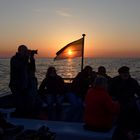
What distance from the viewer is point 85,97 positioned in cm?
719

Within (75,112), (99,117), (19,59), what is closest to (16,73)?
(19,59)

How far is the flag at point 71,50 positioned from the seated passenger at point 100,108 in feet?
15.3

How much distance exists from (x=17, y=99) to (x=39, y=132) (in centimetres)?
222

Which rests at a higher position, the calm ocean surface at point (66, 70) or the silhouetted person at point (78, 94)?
the silhouetted person at point (78, 94)

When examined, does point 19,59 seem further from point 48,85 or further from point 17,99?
point 48,85

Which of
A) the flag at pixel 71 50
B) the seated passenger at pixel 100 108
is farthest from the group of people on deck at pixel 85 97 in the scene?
the flag at pixel 71 50

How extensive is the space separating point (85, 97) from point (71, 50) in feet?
13.9

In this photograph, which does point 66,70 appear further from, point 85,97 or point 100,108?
point 100,108

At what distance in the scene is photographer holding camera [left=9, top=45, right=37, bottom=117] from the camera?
7.71 m

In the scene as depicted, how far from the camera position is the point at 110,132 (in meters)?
6.78

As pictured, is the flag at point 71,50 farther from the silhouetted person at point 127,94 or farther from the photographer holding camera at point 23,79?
the silhouetted person at point 127,94

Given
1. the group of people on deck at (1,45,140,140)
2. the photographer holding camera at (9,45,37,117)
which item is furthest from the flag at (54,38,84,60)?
the photographer holding camera at (9,45,37,117)

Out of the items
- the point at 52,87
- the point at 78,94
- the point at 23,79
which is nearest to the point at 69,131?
the point at 23,79

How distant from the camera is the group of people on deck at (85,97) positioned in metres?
6.52
